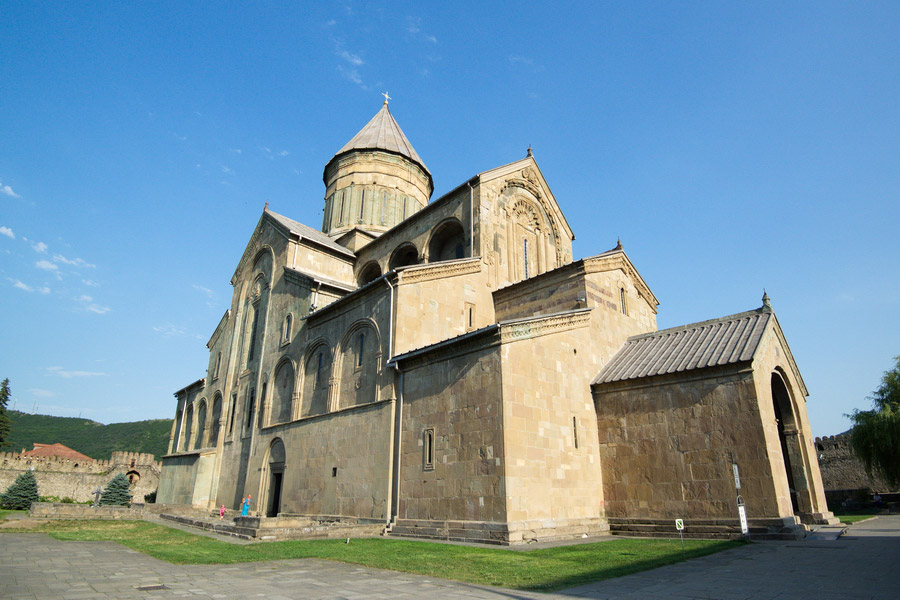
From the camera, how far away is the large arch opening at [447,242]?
793 inches

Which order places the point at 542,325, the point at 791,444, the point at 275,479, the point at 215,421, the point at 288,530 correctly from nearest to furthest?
the point at 288,530 < the point at 542,325 < the point at 791,444 < the point at 275,479 < the point at 215,421

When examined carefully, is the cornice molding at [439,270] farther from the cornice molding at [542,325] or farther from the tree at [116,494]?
the tree at [116,494]

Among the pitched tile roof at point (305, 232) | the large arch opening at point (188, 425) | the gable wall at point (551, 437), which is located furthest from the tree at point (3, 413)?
the gable wall at point (551, 437)

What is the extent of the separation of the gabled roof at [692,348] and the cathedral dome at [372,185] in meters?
16.6

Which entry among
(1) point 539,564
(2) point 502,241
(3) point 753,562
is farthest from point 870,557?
(2) point 502,241

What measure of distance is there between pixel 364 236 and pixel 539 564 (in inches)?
795

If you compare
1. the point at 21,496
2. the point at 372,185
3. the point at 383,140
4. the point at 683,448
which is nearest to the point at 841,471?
the point at 683,448

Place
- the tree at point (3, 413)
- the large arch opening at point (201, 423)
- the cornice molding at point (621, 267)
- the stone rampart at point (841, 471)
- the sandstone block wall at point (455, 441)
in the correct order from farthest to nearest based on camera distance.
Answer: the tree at point (3, 413) → the large arch opening at point (201, 423) → the stone rampart at point (841, 471) → the cornice molding at point (621, 267) → the sandstone block wall at point (455, 441)

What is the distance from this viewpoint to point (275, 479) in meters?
19.4

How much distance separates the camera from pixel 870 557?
8422mm

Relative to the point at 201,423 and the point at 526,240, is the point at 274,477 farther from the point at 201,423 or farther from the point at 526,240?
the point at 526,240

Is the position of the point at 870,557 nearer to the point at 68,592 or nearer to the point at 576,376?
the point at 576,376

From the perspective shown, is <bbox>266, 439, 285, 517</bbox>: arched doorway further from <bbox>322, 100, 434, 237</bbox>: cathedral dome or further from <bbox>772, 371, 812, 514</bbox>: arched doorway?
<bbox>772, 371, 812, 514</bbox>: arched doorway

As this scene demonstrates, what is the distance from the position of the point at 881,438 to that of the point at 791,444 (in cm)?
1076
